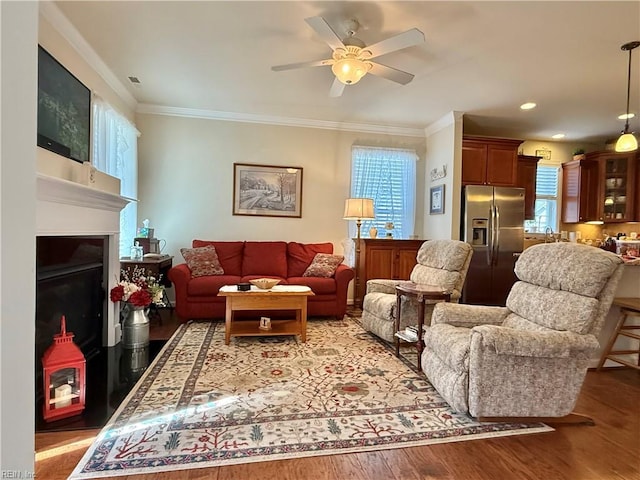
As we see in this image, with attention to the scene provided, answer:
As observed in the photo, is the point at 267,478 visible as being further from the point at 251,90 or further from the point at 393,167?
the point at 393,167

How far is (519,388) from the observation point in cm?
196

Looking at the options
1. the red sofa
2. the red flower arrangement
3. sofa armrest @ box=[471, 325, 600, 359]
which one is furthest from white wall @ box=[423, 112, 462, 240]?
the red flower arrangement

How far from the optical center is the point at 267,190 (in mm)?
5039

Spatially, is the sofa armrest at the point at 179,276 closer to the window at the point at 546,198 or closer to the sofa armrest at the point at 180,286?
the sofa armrest at the point at 180,286

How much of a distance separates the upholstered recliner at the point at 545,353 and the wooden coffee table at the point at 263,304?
1.54 metres

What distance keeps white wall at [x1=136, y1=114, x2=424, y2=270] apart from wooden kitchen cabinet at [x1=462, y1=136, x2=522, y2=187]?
1.26 m

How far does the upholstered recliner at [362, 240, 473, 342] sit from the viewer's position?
314 centimetres

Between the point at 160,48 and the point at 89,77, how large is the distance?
834mm

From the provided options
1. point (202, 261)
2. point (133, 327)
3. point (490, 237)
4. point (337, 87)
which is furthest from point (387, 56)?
point (133, 327)

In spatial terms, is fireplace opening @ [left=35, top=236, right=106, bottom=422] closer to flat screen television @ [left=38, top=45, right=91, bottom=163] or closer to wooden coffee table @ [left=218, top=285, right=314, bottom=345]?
flat screen television @ [left=38, top=45, right=91, bottom=163]

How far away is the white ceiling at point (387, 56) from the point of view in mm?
2518

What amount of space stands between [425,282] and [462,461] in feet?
6.13

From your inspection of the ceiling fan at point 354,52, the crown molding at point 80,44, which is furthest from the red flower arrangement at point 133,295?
the ceiling fan at point 354,52

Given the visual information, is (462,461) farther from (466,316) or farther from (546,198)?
(546,198)
